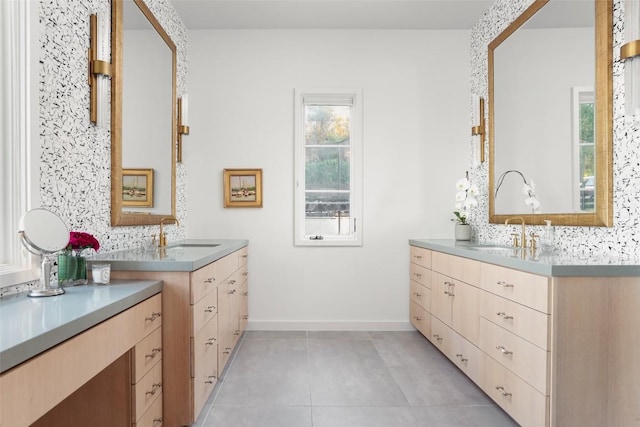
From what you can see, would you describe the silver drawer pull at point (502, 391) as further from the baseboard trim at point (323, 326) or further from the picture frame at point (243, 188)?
the picture frame at point (243, 188)

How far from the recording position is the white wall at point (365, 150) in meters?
3.61

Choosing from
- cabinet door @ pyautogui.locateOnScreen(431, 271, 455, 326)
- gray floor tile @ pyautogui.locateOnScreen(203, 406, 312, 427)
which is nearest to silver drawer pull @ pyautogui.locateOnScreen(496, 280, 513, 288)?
cabinet door @ pyautogui.locateOnScreen(431, 271, 455, 326)

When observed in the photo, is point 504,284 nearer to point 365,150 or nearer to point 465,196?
point 465,196

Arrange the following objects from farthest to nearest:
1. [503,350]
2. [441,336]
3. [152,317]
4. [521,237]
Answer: [441,336], [521,237], [503,350], [152,317]

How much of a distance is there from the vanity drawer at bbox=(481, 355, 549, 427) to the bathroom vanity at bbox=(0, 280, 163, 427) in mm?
1733

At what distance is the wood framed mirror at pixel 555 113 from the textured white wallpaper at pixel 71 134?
8.64 feet

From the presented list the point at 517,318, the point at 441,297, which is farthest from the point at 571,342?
the point at 441,297

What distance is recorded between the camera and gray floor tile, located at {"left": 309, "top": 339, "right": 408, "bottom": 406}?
7.47 ft

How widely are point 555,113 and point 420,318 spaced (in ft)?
6.22

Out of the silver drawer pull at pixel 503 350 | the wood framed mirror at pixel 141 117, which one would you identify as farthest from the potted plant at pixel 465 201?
the wood framed mirror at pixel 141 117

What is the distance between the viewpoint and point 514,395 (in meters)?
1.93

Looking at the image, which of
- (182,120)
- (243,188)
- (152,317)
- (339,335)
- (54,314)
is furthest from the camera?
(243,188)

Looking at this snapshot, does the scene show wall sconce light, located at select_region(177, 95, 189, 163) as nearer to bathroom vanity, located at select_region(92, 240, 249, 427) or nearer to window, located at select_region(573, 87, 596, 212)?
bathroom vanity, located at select_region(92, 240, 249, 427)

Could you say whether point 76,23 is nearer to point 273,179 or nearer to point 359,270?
point 273,179
